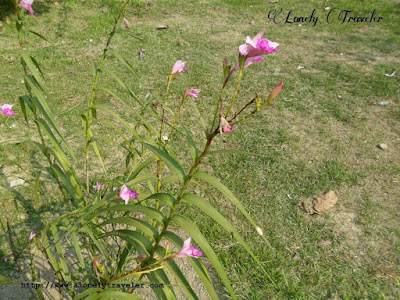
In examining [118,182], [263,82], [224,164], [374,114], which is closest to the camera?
[118,182]

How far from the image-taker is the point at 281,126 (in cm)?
287

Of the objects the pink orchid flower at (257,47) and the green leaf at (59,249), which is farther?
the green leaf at (59,249)

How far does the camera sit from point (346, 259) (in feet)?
6.00

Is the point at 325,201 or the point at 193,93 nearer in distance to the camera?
the point at 193,93

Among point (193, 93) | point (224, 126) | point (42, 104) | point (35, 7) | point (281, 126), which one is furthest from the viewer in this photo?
point (35, 7)

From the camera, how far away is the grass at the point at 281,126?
180cm

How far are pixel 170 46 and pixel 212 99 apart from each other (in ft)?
4.48

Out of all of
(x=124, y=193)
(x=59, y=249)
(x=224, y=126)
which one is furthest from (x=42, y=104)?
(x=224, y=126)

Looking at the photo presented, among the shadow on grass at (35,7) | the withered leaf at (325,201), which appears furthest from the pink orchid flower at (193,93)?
the shadow on grass at (35,7)

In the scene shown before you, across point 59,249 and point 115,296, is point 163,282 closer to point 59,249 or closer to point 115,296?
point 115,296

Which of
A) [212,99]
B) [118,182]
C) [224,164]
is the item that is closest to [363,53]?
[212,99]

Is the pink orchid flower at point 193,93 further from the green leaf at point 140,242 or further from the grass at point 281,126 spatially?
the green leaf at point 140,242

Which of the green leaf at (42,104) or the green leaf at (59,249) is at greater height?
the green leaf at (42,104)

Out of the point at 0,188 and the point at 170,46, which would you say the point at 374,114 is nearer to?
the point at 170,46
